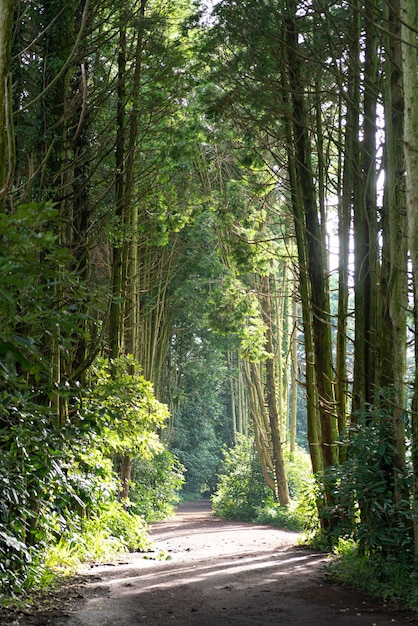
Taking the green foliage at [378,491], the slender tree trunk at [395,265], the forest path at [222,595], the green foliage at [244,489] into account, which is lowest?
the green foliage at [244,489]

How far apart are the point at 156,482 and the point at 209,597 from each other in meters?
15.0

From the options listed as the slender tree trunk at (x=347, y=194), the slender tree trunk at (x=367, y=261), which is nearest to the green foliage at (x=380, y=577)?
the slender tree trunk at (x=367, y=261)

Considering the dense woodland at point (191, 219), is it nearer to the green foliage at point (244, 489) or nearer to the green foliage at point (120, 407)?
the green foliage at point (120, 407)

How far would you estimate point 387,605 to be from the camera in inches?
230

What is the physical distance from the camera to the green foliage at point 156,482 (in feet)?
64.7

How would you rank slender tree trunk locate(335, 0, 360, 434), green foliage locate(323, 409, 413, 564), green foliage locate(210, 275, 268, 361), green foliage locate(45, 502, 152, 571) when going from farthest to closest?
green foliage locate(210, 275, 268, 361) → slender tree trunk locate(335, 0, 360, 434) → green foliage locate(45, 502, 152, 571) → green foliage locate(323, 409, 413, 564)

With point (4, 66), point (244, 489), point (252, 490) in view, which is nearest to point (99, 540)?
point (4, 66)

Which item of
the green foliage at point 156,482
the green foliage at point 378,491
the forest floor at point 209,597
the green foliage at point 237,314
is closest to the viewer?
the forest floor at point 209,597

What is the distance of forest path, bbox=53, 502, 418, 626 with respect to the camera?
17.6 ft

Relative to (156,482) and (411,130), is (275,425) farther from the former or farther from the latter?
(411,130)

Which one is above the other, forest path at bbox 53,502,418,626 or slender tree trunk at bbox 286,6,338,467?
slender tree trunk at bbox 286,6,338,467

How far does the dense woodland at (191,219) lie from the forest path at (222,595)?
56cm

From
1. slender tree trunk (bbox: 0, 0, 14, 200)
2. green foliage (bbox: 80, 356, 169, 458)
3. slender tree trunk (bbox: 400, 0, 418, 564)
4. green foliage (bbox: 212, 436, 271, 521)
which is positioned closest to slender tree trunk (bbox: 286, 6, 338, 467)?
green foliage (bbox: 80, 356, 169, 458)

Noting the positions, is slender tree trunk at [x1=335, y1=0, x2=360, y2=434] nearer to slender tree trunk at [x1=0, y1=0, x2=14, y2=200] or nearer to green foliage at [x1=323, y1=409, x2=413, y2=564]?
green foliage at [x1=323, y1=409, x2=413, y2=564]
